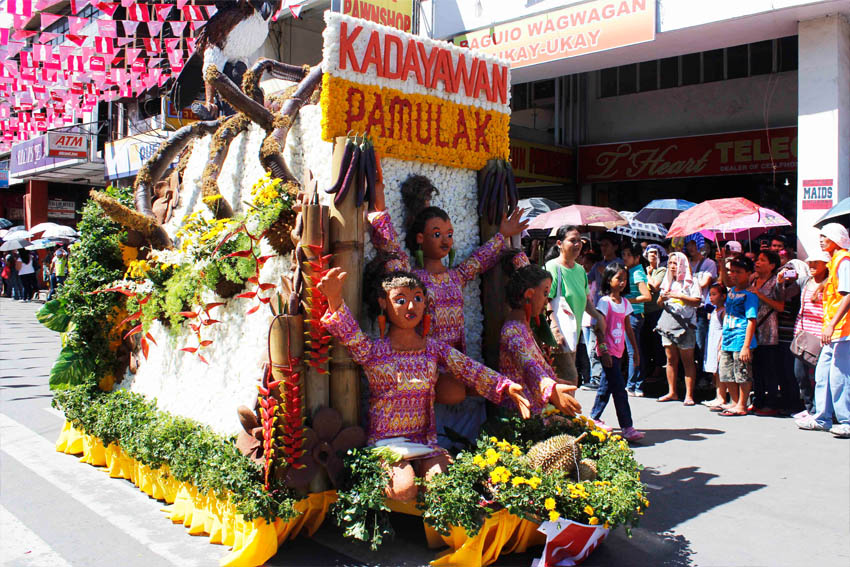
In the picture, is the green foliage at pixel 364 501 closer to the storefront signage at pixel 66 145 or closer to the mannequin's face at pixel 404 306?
the mannequin's face at pixel 404 306

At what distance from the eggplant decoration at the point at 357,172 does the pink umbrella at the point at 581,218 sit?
19.3 ft

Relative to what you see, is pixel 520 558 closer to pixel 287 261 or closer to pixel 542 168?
pixel 287 261

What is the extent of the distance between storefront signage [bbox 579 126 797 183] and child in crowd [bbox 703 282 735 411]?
5.67 m

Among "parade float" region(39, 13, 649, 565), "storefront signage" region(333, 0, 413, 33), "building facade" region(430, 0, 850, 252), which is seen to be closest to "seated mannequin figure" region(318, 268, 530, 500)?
"parade float" region(39, 13, 649, 565)

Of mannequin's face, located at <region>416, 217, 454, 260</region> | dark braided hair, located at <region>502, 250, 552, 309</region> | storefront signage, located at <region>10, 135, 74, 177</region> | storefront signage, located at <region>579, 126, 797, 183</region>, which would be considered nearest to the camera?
mannequin's face, located at <region>416, 217, 454, 260</region>

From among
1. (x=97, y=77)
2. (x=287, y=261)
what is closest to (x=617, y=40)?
(x=97, y=77)

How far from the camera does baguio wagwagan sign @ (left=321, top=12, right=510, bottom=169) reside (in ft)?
14.2

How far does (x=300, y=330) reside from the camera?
4.02 meters

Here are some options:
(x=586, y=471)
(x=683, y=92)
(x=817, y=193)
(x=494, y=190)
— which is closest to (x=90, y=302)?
(x=494, y=190)

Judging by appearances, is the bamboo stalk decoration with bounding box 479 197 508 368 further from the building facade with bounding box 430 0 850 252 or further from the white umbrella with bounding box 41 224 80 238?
the white umbrella with bounding box 41 224 80 238

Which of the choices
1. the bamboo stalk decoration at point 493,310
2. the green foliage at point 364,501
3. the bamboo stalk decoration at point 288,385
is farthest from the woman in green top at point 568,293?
the bamboo stalk decoration at point 288,385

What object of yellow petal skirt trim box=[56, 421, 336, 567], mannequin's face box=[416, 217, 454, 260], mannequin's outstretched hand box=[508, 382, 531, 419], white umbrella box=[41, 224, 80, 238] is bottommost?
yellow petal skirt trim box=[56, 421, 336, 567]

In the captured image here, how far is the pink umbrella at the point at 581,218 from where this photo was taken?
9.84 meters

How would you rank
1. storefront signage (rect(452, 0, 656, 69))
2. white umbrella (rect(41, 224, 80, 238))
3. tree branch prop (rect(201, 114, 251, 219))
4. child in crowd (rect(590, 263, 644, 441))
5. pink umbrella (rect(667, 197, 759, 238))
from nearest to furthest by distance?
tree branch prop (rect(201, 114, 251, 219))
child in crowd (rect(590, 263, 644, 441))
pink umbrella (rect(667, 197, 759, 238))
storefront signage (rect(452, 0, 656, 69))
white umbrella (rect(41, 224, 80, 238))
